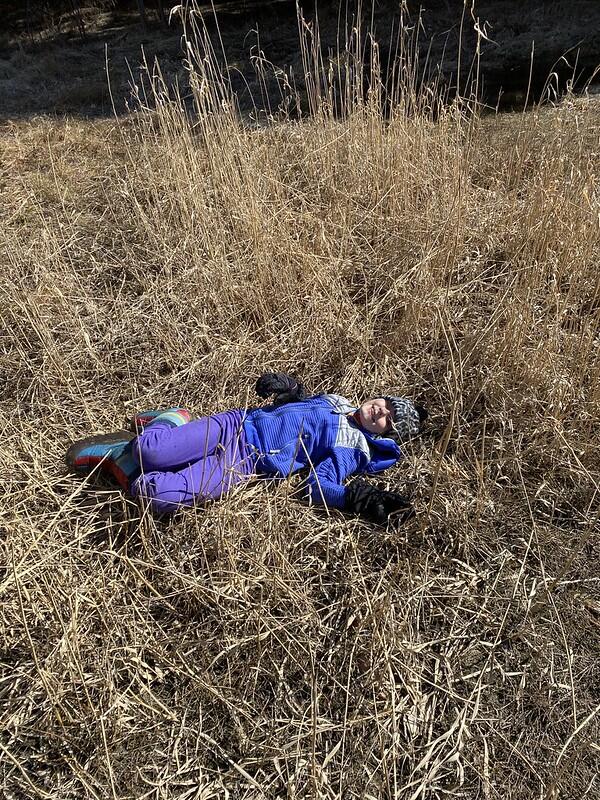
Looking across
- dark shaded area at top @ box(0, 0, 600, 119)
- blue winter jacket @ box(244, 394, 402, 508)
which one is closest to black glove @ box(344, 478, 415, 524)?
blue winter jacket @ box(244, 394, 402, 508)

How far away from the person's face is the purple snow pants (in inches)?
16.6

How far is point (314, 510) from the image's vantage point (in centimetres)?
176

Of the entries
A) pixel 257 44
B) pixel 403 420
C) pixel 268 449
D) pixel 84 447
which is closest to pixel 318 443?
pixel 268 449

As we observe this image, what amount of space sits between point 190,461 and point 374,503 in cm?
63

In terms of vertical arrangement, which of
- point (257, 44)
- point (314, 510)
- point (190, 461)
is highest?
point (257, 44)

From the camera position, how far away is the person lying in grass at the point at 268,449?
5.55ft

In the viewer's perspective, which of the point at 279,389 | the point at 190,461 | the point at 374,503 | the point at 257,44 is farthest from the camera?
the point at 257,44

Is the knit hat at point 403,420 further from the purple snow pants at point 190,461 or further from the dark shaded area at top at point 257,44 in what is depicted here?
the dark shaded area at top at point 257,44

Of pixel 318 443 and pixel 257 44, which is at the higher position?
pixel 257 44

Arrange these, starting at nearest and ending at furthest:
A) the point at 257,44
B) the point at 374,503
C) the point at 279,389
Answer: the point at 374,503
the point at 279,389
the point at 257,44

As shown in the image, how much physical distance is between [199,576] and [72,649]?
375mm

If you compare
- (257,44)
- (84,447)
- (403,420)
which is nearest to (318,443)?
(403,420)

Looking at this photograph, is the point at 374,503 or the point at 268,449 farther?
the point at 268,449

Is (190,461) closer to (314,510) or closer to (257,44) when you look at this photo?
(314,510)
